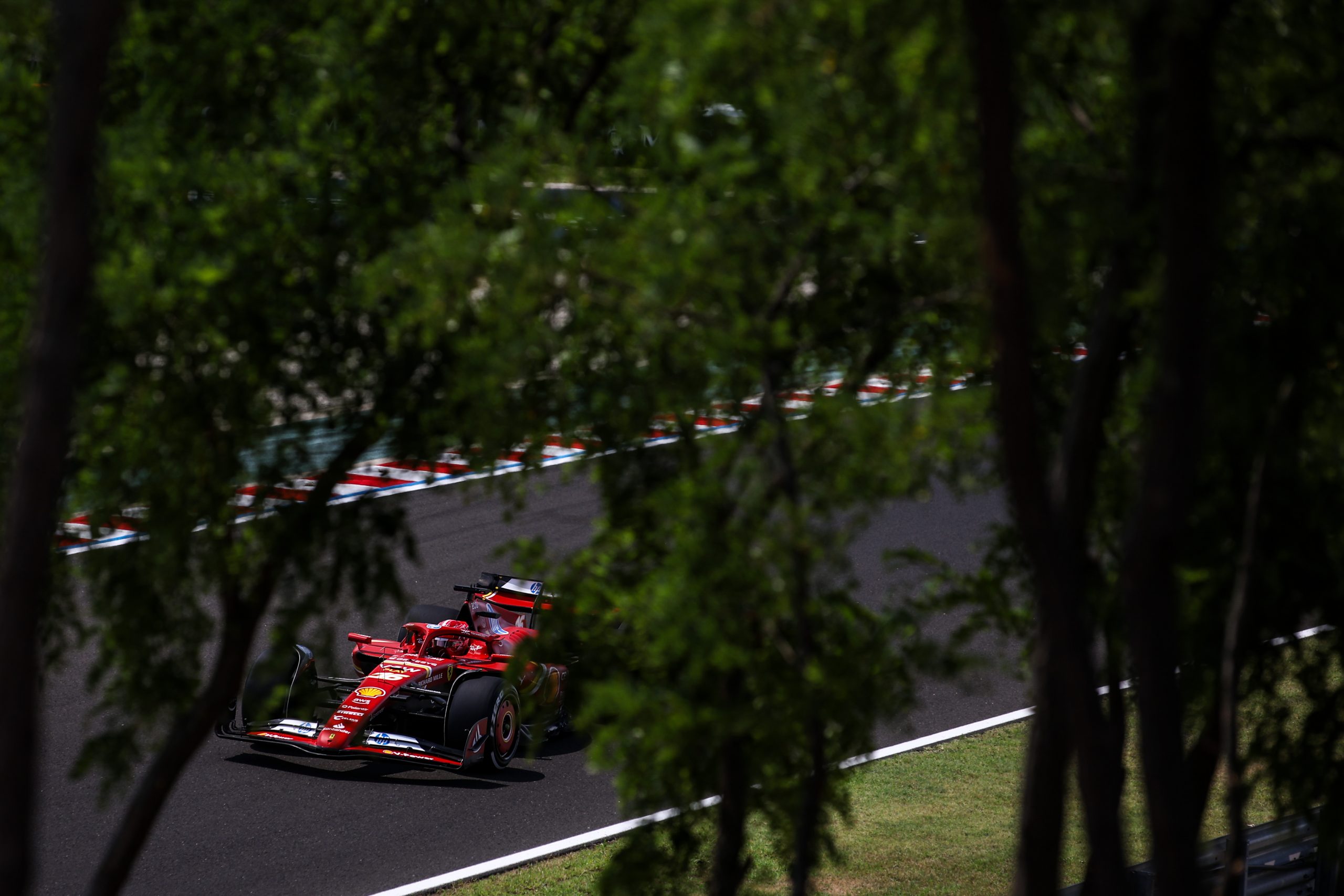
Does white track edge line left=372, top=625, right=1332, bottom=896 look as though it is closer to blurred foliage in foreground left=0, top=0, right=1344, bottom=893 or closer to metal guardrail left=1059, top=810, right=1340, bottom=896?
metal guardrail left=1059, top=810, right=1340, bottom=896

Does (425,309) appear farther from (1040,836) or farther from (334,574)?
(1040,836)

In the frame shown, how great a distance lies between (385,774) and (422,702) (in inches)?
30.0

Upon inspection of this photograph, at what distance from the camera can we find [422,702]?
37.0 feet

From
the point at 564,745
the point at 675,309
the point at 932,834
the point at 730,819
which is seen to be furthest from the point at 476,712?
the point at 675,309

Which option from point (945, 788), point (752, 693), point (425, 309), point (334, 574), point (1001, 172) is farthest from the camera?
point (945, 788)

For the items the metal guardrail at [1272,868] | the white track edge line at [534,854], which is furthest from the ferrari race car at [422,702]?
the metal guardrail at [1272,868]

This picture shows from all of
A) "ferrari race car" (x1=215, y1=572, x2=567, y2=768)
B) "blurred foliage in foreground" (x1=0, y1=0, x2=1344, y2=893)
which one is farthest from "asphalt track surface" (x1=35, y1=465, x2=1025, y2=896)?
"blurred foliage in foreground" (x1=0, y1=0, x2=1344, y2=893)

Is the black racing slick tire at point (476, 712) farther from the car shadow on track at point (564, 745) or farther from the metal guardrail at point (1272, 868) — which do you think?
the metal guardrail at point (1272, 868)

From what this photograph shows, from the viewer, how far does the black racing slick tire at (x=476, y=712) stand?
11.0 m

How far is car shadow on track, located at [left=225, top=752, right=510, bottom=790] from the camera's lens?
11406 millimetres

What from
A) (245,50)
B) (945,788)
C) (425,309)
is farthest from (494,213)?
(945,788)

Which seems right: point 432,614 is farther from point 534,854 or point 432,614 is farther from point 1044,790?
point 1044,790

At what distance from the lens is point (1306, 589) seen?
248 inches

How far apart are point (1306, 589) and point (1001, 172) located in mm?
2969
